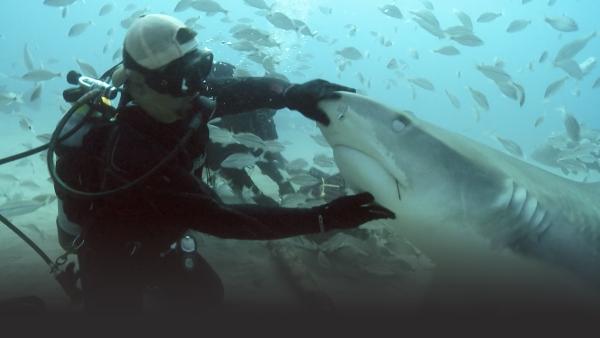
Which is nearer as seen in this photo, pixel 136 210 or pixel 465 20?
Result: pixel 136 210

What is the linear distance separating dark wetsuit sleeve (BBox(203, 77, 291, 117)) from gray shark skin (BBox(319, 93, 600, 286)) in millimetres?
1201

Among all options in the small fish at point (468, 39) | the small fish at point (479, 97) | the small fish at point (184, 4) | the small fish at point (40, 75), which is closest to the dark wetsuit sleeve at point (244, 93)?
the small fish at point (184, 4)

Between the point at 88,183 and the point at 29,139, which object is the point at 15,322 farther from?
the point at 29,139

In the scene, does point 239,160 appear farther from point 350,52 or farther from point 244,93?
A: point 350,52

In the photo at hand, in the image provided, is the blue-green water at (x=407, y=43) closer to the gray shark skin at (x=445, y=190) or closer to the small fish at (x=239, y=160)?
the small fish at (x=239, y=160)

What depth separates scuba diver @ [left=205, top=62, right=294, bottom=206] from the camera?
566 centimetres

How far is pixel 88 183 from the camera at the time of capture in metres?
2.44

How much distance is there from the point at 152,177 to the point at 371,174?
1.20 metres

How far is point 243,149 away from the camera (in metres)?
5.81

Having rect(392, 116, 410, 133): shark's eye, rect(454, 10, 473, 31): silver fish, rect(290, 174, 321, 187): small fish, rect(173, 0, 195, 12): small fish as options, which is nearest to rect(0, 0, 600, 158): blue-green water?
rect(454, 10, 473, 31): silver fish

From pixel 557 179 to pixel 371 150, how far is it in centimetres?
160

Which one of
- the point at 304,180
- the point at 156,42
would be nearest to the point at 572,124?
the point at 304,180

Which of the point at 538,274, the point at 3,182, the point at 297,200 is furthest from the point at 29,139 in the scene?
the point at 538,274

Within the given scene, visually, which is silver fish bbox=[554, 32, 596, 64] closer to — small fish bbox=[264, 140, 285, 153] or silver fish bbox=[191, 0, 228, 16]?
small fish bbox=[264, 140, 285, 153]
